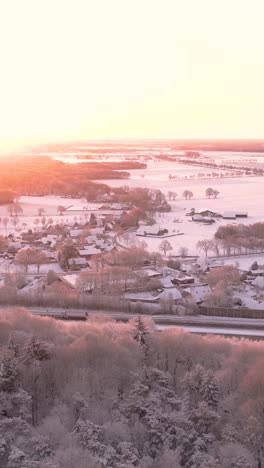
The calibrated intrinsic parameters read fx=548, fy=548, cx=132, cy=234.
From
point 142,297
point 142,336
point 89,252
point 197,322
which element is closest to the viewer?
point 142,336

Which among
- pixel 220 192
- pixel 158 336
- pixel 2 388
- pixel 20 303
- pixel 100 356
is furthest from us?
pixel 220 192

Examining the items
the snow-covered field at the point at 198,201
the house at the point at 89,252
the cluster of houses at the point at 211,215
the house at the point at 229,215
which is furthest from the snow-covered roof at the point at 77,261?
the house at the point at 229,215

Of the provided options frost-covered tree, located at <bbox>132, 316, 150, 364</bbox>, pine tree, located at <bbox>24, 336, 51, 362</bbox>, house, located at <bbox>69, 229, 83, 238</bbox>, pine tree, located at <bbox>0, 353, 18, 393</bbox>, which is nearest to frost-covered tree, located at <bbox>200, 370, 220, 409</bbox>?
frost-covered tree, located at <bbox>132, 316, 150, 364</bbox>

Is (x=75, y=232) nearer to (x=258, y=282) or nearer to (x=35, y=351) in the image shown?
(x=258, y=282)

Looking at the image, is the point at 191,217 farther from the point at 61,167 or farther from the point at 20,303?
the point at 61,167

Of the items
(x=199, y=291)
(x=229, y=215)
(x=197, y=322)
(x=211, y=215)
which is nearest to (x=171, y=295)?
(x=199, y=291)

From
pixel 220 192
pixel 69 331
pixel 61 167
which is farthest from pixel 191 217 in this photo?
pixel 61 167

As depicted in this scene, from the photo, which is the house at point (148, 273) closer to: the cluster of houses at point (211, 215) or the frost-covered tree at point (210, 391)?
the frost-covered tree at point (210, 391)
